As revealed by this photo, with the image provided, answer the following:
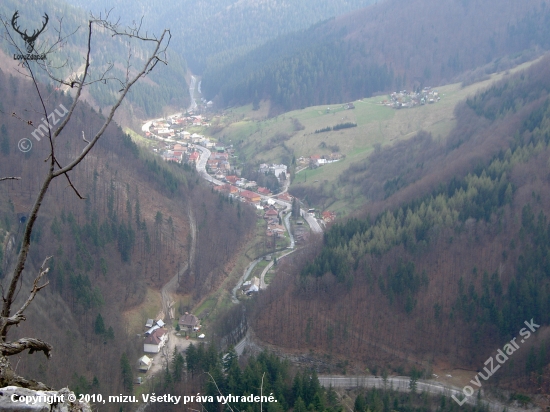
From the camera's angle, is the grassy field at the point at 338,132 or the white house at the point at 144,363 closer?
the white house at the point at 144,363

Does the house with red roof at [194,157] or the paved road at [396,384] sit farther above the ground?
the house with red roof at [194,157]

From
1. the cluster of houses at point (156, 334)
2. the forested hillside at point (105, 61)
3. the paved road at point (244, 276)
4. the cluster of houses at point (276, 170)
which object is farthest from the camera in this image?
the forested hillside at point (105, 61)

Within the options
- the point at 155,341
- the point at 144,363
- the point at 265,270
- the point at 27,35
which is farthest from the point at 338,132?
the point at 27,35

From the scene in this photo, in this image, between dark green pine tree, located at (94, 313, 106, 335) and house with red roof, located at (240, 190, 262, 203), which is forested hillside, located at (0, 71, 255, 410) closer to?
dark green pine tree, located at (94, 313, 106, 335)

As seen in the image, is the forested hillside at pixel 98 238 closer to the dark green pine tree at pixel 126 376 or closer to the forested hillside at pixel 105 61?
the dark green pine tree at pixel 126 376

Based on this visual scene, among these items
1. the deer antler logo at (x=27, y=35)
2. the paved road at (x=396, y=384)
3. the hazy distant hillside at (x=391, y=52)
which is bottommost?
the paved road at (x=396, y=384)

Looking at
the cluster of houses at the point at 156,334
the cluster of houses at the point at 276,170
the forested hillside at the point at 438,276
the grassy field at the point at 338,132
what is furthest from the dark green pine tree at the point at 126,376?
the cluster of houses at the point at 276,170

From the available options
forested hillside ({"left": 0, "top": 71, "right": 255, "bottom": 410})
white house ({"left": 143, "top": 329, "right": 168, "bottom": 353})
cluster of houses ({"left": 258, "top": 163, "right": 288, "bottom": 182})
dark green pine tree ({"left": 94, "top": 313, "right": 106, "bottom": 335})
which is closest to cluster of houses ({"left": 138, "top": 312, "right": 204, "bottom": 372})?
white house ({"left": 143, "top": 329, "right": 168, "bottom": 353})
